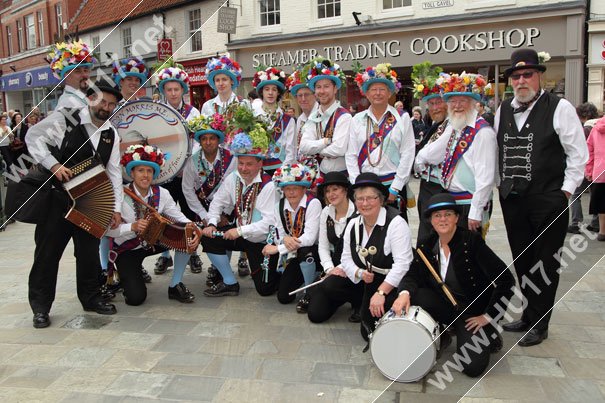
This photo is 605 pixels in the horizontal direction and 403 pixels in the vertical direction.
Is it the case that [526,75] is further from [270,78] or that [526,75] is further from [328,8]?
[328,8]

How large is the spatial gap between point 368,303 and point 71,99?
250 cm

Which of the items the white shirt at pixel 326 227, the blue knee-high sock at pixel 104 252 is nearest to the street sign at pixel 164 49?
the white shirt at pixel 326 227

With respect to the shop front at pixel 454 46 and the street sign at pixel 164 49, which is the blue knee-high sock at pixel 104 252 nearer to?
the street sign at pixel 164 49

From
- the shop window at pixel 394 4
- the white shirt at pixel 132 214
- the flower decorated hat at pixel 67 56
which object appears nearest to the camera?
the flower decorated hat at pixel 67 56

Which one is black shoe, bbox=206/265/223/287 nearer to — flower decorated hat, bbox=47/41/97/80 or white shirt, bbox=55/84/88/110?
white shirt, bbox=55/84/88/110

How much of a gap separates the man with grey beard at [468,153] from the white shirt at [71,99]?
2.62 meters

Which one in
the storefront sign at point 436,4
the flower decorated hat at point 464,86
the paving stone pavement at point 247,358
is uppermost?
the storefront sign at point 436,4

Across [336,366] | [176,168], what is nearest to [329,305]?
[336,366]

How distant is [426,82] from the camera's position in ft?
15.4

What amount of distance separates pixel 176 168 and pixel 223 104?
916mm

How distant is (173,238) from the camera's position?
192 inches

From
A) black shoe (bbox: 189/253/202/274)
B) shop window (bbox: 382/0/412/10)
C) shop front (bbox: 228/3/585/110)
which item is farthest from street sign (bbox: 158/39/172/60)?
shop window (bbox: 382/0/412/10)

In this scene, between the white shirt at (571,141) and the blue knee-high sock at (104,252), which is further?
the blue knee-high sock at (104,252)

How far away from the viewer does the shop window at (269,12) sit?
14509mm
